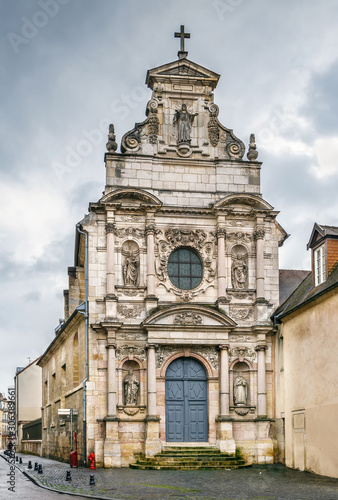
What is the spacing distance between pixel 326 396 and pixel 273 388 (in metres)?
5.30

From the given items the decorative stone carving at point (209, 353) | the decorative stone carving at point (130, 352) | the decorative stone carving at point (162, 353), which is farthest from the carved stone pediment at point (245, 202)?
the decorative stone carving at point (130, 352)

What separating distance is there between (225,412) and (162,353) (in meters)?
3.01

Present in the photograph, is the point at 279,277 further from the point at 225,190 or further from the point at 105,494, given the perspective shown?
the point at 105,494

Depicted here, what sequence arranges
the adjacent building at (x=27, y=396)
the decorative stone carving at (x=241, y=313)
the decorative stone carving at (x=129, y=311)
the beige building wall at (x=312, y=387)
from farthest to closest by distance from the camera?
1. the adjacent building at (x=27, y=396)
2. the decorative stone carving at (x=241, y=313)
3. the decorative stone carving at (x=129, y=311)
4. the beige building wall at (x=312, y=387)

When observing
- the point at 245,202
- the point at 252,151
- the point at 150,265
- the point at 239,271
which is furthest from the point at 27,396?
the point at 252,151

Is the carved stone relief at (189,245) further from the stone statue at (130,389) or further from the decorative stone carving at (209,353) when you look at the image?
the stone statue at (130,389)

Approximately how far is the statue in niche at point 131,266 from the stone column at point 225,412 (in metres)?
3.96

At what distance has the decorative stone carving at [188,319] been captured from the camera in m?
26.0

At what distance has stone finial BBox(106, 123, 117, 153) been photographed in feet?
90.1

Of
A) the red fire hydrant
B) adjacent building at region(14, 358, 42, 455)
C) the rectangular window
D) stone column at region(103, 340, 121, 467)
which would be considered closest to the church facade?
stone column at region(103, 340, 121, 467)

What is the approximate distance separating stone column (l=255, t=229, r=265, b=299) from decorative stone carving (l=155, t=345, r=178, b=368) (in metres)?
3.71

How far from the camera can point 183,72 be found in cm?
2845

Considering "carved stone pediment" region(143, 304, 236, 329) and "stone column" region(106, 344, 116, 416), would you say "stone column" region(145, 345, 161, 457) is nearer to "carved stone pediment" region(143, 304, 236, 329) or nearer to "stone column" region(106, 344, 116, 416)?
"carved stone pediment" region(143, 304, 236, 329)

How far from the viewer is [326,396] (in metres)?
21.2
